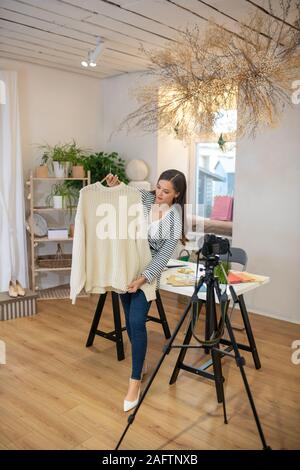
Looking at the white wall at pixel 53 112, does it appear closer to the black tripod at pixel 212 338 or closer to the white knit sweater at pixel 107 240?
the white knit sweater at pixel 107 240

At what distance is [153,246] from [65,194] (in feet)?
7.33

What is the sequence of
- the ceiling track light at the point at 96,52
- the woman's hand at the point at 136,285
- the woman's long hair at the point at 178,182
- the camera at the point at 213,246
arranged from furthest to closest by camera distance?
the ceiling track light at the point at 96,52, the woman's long hair at the point at 178,182, the woman's hand at the point at 136,285, the camera at the point at 213,246

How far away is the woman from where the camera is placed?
243cm

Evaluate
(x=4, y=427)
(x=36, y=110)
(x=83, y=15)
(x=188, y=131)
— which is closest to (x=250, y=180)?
(x=188, y=131)

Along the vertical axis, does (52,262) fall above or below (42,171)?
below

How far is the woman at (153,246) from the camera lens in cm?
243

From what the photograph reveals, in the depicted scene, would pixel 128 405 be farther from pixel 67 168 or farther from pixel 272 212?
pixel 67 168

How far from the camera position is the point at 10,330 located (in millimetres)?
3598

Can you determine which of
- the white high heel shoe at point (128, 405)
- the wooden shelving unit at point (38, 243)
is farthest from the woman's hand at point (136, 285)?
the wooden shelving unit at point (38, 243)

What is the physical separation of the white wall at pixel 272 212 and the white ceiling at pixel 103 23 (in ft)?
3.44

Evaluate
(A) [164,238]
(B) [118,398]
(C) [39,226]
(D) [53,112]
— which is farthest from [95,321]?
(D) [53,112]

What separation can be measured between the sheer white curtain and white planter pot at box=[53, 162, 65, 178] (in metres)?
0.35

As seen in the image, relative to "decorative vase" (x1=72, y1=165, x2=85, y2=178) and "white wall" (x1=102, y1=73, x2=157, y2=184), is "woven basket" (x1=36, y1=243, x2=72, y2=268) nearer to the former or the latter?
"decorative vase" (x1=72, y1=165, x2=85, y2=178)

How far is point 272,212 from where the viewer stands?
3.87 meters
